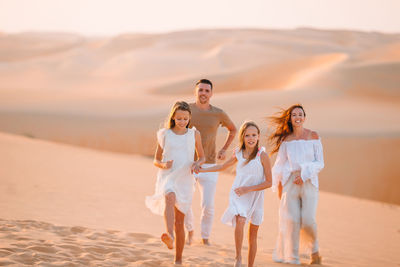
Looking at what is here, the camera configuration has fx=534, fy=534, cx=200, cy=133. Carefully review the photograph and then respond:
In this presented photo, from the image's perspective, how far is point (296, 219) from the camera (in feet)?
20.4

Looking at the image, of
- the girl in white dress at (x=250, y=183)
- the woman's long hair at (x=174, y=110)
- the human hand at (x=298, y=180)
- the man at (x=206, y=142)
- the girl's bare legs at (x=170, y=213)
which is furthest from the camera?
the man at (x=206, y=142)

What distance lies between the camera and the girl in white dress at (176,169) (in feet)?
17.7

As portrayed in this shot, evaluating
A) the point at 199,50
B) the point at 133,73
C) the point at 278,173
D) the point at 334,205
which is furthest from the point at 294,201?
the point at 199,50

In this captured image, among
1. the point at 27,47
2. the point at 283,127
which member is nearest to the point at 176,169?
the point at 283,127

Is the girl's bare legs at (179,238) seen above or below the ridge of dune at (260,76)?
below

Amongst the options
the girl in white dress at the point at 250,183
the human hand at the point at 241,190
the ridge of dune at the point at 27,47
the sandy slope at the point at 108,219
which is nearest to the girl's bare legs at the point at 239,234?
the girl in white dress at the point at 250,183

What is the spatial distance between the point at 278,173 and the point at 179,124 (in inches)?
60.1

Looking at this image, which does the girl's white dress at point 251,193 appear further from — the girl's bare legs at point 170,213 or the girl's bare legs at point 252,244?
the girl's bare legs at point 170,213

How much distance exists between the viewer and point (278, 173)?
6371 millimetres

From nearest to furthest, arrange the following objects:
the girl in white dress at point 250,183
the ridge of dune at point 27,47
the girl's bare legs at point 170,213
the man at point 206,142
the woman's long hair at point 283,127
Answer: the girl's bare legs at point 170,213 → the girl in white dress at point 250,183 → the woman's long hair at point 283,127 → the man at point 206,142 → the ridge of dune at point 27,47

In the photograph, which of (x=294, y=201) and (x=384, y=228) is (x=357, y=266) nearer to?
(x=294, y=201)

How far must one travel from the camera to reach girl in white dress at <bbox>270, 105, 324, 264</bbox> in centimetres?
618

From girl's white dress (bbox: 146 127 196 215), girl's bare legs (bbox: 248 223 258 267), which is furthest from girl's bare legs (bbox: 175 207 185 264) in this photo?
girl's bare legs (bbox: 248 223 258 267)

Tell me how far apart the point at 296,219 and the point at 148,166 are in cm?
878
